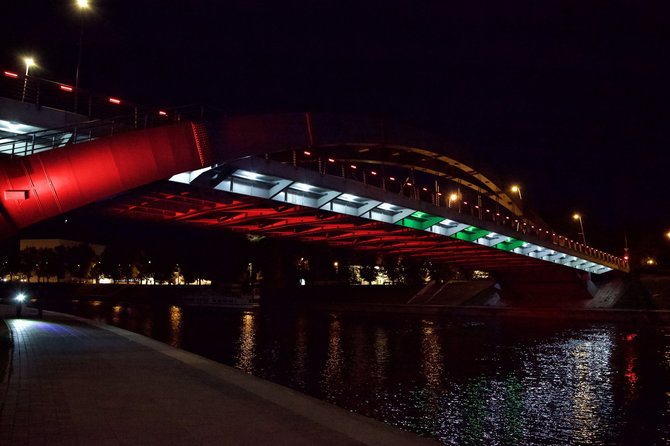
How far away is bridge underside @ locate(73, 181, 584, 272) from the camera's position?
19.5 meters

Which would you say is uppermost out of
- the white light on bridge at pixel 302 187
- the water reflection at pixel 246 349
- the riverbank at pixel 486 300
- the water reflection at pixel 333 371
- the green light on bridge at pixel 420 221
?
the white light on bridge at pixel 302 187

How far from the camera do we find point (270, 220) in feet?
91.0

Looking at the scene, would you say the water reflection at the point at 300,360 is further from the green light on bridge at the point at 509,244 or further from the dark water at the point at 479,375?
the green light on bridge at the point at 509,244

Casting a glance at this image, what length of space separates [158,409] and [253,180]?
Answer: 12.7m

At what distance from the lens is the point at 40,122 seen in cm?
1441

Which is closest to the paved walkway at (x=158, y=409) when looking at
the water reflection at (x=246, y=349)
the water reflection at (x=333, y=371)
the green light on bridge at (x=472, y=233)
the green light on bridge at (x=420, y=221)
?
the water reflection at (x=333, y=371)

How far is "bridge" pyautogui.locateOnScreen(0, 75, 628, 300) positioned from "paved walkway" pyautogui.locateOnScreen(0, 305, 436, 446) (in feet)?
15.6

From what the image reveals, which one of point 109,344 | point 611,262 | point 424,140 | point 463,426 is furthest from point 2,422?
point 611,262

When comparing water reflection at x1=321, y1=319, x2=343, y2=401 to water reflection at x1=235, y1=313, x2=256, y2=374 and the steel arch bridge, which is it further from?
the steel arch bridge

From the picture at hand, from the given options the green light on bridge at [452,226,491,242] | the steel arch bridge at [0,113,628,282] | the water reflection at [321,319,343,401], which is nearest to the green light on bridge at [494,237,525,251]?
the steel arch bridge at [0,113,628,282]

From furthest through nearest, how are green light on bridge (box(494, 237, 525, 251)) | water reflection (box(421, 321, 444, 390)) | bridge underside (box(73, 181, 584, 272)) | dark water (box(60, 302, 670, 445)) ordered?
green light on bridge (box(494, 237, 525, 251)) < bridge underside (box(73, 181, 584, 272)) < water reflection (box(421, 321, 444, 390)) < dark water (box(60, 302, 670, 445))

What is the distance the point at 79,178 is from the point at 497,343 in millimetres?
24797

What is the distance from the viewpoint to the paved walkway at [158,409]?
7.06 m

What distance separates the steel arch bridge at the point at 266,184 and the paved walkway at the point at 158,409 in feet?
15.3
